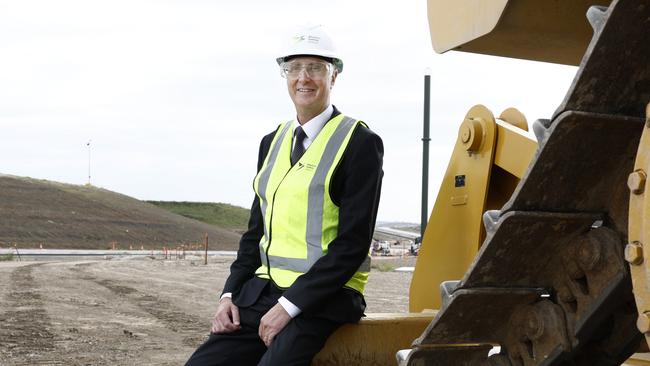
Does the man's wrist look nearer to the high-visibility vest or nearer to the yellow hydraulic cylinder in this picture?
the high-visibility vest

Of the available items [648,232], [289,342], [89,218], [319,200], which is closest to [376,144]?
[319,200]

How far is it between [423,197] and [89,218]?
5893 cm

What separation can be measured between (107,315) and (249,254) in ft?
26.2

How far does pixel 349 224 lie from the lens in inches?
112

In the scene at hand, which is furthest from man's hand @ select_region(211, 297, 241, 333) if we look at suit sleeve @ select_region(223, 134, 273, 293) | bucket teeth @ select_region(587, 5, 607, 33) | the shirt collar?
bucket teeth @ select_region(587, 5, 607, 33)

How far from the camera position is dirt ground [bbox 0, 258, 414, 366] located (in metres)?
7.67

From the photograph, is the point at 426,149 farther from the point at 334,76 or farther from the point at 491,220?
the point at 491,220

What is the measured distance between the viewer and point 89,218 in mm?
65562

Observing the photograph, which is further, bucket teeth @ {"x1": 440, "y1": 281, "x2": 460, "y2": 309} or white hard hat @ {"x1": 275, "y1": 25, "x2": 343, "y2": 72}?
white hard hat @ {"x1": 275, "y1": 25, "x2": 343, "y2": 72}

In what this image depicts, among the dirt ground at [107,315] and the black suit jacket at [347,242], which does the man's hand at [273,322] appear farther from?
the dirt ground at [107,315]

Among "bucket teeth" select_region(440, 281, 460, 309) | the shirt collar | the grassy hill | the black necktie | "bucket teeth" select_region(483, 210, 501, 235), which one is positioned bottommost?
the grassy hill

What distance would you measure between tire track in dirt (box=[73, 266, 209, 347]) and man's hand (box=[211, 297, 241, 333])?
5.28 meters

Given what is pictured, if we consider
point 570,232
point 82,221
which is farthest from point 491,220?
point 82,221

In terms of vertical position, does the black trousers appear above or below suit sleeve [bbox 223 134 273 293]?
below
